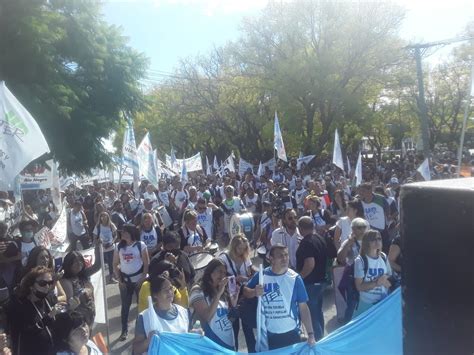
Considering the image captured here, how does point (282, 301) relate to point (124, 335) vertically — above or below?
above

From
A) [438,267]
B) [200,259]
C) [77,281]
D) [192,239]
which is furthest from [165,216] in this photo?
[438,267]

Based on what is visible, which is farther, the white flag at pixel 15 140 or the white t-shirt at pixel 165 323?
the white flag at pixel 15 140

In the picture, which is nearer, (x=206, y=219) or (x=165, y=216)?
(x=206, y=219)

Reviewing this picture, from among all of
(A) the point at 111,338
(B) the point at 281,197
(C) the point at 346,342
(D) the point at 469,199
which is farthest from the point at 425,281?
(B) the point at 281,197

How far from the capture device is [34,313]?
443cm

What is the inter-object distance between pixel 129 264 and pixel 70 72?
10291 millimetres

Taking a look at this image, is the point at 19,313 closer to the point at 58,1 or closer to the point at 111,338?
the point at 111,338

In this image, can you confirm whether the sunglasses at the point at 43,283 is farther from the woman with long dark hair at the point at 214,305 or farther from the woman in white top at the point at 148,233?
the woman in white top at the point at 148,233

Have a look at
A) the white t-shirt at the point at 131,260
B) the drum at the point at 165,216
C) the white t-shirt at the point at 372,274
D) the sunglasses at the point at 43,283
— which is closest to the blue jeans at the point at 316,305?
the white t-shirt at the point at 372,274

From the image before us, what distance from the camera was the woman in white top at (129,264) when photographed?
7004 millimetres

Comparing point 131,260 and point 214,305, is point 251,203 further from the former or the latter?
point 214,305

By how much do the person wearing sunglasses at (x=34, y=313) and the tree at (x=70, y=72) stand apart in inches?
365

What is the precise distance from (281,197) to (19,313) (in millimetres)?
8408

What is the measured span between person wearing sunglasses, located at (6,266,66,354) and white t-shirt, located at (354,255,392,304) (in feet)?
9.43
